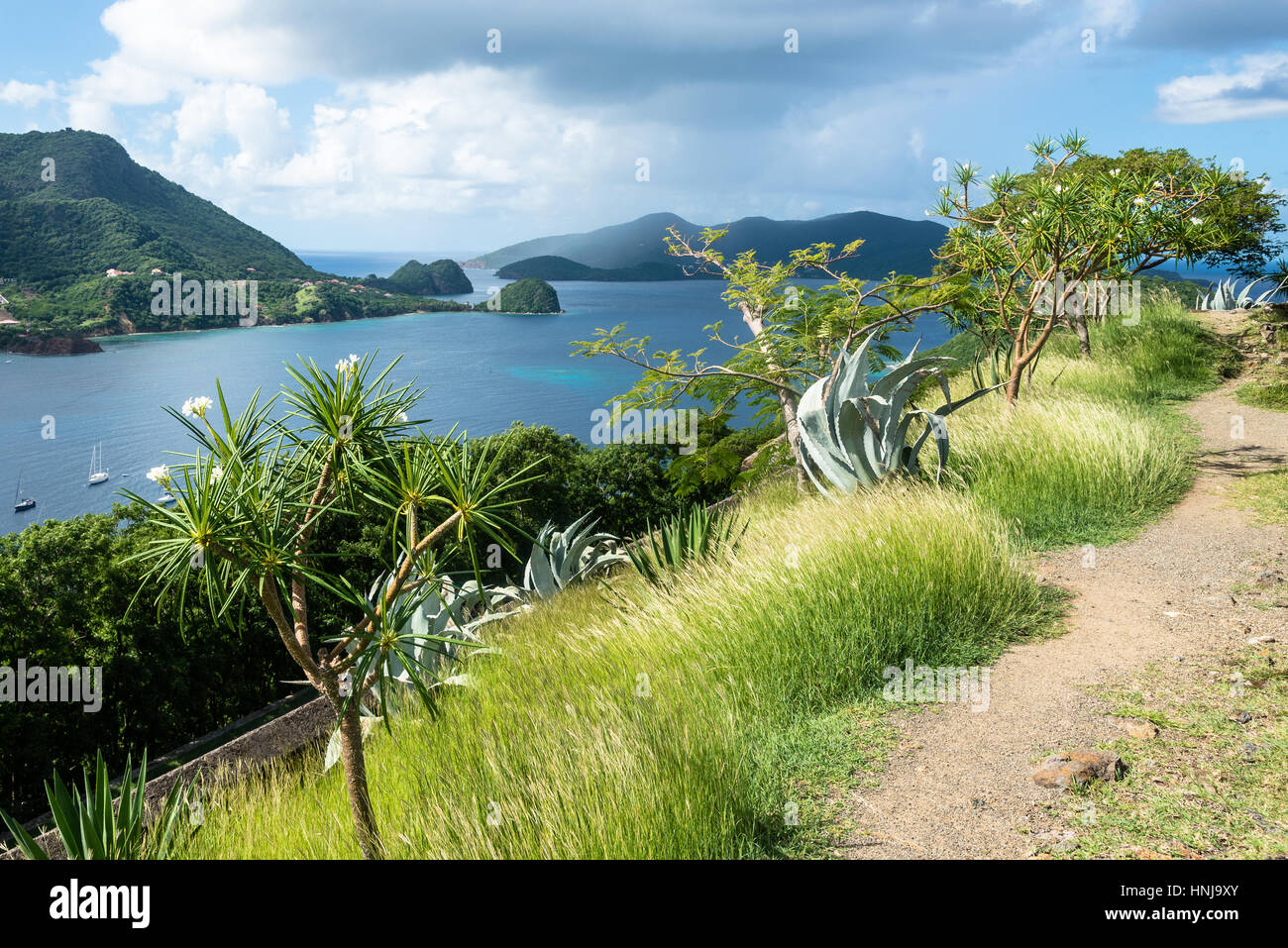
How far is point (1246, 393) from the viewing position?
10.9m

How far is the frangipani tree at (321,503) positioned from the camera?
7.54ft

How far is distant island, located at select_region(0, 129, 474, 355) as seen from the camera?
228 ft

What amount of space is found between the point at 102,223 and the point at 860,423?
9205 centimetres

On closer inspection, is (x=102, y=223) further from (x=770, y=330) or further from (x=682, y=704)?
(x=682, y=704)

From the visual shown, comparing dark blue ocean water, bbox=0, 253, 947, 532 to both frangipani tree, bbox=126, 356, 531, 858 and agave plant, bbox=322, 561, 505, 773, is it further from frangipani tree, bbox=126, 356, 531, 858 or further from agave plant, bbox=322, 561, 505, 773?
frangipani tree, bbox=126, 356, 531, 858

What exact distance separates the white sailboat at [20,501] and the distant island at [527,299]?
53.8m

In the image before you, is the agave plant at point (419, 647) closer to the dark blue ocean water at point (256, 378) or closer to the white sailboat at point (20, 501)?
the dark blue ocean water at point (256, 378)

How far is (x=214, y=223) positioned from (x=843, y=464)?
108 meters

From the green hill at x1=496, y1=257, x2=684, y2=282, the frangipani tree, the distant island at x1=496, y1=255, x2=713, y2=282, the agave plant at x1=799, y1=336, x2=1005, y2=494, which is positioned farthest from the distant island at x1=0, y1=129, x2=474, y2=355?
the frangipani tree

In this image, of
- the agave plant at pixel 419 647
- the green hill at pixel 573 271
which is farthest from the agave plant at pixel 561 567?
the green hill at pixel 573 271

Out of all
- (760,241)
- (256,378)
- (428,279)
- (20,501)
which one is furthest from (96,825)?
(428,279)
